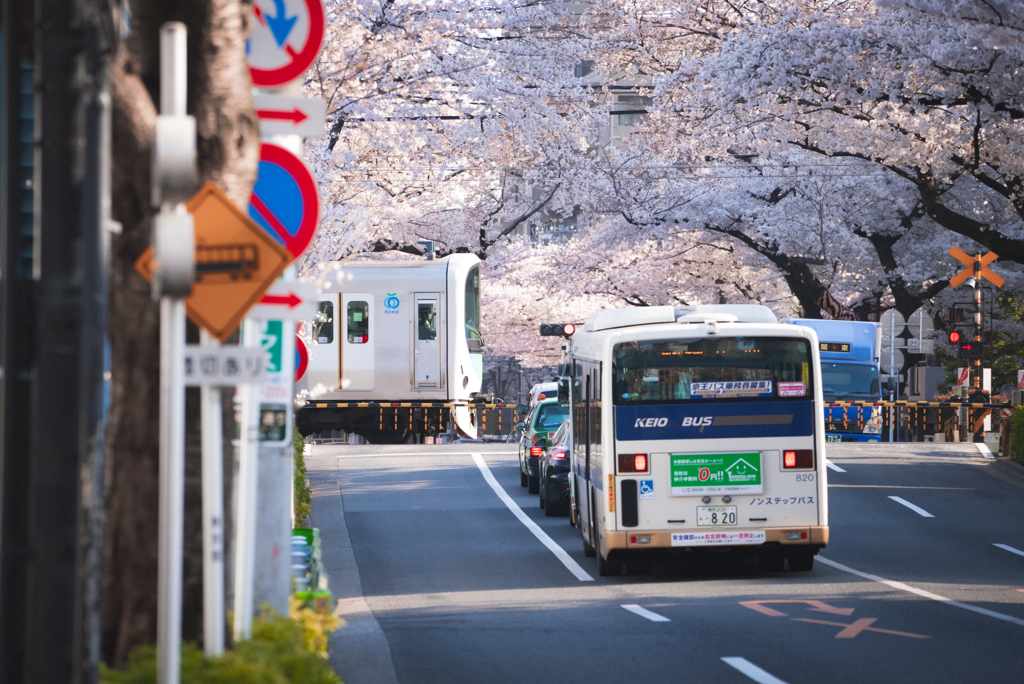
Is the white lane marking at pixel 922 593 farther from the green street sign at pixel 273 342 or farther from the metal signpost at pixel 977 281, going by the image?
the metal signpost at pixel 977 281

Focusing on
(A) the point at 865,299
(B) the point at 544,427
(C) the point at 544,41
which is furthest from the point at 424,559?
(A) the point at 865,299

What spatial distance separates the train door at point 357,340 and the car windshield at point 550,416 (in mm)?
9195

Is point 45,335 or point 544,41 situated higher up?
point 544,41

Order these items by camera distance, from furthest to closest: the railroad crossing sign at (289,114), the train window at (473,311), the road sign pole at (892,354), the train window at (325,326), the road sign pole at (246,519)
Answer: the road sign pole at (892,354), the train window at (473,311), the train window at (325,326), the railroad crossing sign at (289,114), the road sign pole at (246,519)

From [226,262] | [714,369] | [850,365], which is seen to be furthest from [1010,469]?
[226,262]

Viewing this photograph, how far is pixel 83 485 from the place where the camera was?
16.0 ft

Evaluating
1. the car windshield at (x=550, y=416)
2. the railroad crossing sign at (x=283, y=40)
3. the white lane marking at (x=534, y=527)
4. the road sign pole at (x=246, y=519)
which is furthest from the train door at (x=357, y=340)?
the road sign pole at (x=246, y=519)

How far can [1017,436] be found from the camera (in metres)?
26.9

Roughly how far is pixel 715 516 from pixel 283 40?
8608 millimetres

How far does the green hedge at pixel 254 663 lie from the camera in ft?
17.6

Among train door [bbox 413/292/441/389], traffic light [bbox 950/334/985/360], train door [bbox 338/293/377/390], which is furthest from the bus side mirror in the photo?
traffic light [bbox 950/334/985/360]

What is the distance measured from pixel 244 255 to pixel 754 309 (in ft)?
35.1

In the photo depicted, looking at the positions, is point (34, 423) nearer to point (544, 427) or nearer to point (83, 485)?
point (83, 485)

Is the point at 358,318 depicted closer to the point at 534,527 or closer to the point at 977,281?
the point at 534,527
